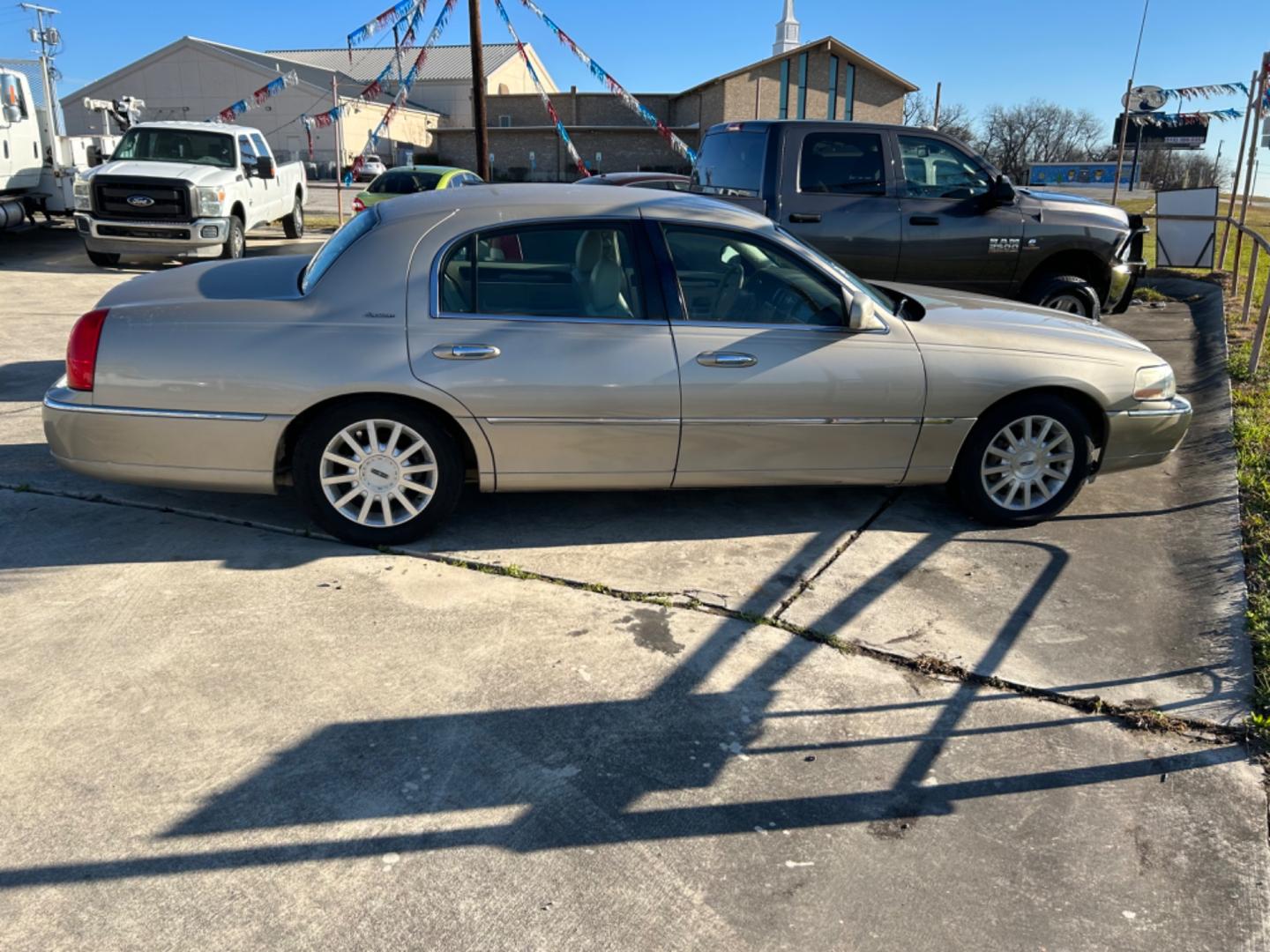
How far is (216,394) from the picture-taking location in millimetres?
4238

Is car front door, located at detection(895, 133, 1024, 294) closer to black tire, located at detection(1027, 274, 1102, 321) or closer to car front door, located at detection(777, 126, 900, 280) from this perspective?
car front door, located at detection(777, 126, 900, 280)

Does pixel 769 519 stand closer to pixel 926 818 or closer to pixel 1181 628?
pixel 1181 628

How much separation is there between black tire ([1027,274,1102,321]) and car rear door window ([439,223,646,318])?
17.1 feet

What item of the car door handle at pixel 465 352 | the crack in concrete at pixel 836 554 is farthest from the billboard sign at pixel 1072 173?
the car door handle at pixel 465 352

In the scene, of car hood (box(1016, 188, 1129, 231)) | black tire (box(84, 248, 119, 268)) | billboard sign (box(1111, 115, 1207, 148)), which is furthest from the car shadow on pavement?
billboard sign (box(1111, 115, 1207, 148))

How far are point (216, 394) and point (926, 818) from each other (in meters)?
3.28

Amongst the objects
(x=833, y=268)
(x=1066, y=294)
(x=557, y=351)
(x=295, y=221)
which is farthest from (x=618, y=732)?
(x=295, y=221)

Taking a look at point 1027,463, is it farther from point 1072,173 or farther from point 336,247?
point 1072,173

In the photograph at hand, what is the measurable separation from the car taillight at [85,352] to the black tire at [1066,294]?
7.14 m

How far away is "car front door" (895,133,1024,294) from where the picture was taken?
322 inches

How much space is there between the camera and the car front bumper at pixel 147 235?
13766mm

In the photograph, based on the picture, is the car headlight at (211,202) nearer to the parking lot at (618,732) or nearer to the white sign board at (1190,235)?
the parking lot at (618,732)

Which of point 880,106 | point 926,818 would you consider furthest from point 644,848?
point 880,106

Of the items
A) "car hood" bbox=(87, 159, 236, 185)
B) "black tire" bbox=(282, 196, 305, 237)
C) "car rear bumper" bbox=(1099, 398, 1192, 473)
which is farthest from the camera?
"black tire" bbox=(282, 196, 305, 237)
